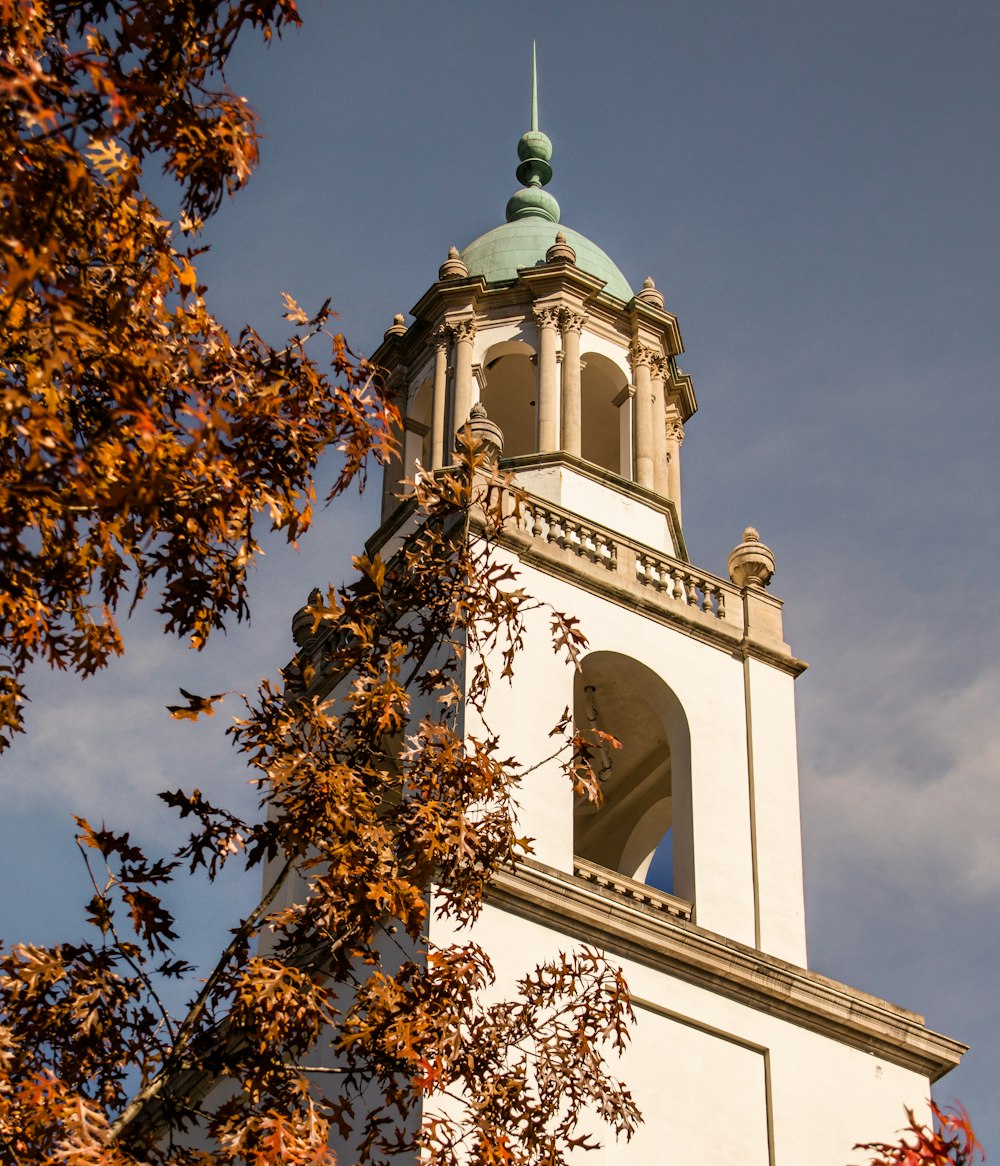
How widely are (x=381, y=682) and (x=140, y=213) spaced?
3.54 meters

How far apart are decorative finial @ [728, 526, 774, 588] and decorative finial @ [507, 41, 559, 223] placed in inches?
361

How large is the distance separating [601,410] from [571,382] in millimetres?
3324

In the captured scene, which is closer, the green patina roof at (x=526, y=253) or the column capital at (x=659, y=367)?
the column capital at (x=659, y=367)

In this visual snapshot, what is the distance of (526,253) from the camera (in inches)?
1276

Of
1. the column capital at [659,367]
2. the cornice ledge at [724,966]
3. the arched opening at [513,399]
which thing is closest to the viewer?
the cornice ledge at [724,966]

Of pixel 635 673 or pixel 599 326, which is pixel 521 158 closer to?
pixel 599 326

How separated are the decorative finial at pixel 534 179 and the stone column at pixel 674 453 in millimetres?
4771

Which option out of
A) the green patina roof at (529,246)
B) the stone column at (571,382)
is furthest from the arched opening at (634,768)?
the green patina roof at (529,246)

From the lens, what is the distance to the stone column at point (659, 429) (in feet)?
97.0

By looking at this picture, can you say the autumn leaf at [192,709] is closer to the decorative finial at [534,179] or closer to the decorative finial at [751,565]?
the decorative finial at [751,565]

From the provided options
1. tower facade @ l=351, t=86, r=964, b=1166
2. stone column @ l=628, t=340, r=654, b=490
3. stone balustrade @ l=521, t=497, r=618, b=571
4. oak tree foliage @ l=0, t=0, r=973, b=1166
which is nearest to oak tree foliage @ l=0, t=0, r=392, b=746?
oak tree foliage @ l=0, t=0, r=973, b=1166

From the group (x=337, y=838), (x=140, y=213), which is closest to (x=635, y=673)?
(x=337, y=838)

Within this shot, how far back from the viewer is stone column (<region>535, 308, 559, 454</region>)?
28.5 meters

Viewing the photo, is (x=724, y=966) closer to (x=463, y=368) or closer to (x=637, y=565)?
(x=637, y=565)
